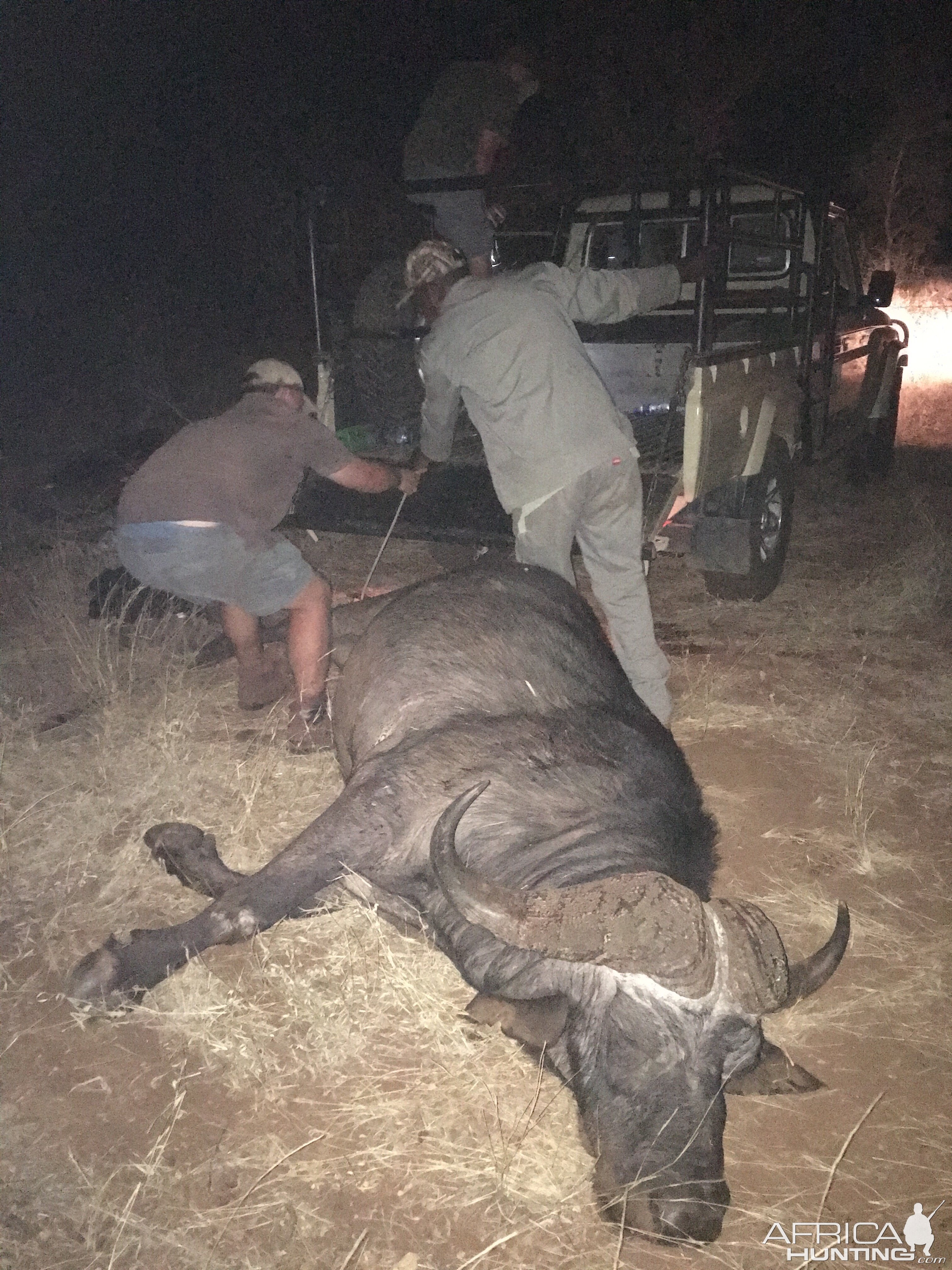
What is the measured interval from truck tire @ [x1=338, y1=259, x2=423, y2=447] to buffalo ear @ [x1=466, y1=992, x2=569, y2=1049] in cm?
442

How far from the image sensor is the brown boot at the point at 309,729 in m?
4.45

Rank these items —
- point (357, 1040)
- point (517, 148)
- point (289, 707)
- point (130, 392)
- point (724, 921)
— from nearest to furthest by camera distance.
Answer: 1. point (724, 921)
2. point (357, 1040)
3. point (289, 707)
4. point (130, 392)
5. point (517, 148)

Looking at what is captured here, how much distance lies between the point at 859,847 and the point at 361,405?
4228mm

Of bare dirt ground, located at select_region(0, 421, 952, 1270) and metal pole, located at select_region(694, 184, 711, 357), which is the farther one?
metal pole, located at select_region(694, 184, 711, 357)

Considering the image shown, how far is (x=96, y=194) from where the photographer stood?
15453mm

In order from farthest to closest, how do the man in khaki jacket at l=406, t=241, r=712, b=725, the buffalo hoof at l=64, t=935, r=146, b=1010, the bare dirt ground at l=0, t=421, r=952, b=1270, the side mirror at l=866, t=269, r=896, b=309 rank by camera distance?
the side mirror at l=866, t=269, r=896, b=309
the man in khaki jacket at l=406, t=241, r=712, b=725
the buffalo hoof at l=64, t=935, r=146, b=1010
the bare dirt ground at l=0, t=421, r=952, b=1270

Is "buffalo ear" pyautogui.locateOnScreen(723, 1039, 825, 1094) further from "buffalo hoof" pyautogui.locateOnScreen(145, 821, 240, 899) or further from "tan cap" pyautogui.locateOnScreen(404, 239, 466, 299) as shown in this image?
"tan cap" pyautogui.locateOnScreen(404, 239, 466, 299)

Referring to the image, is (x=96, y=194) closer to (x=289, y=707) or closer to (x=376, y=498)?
(x=376, y=498)

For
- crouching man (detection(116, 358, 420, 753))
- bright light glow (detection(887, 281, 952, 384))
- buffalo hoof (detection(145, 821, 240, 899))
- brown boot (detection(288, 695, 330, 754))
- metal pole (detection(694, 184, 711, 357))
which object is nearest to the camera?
buffalo hoof (detection(145, 821, 240, 899))

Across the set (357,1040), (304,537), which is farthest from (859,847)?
(304,537)

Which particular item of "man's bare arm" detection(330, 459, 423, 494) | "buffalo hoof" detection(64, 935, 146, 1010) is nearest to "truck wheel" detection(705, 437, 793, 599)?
"man's bare arm" detection(330, 459, 423, 494)

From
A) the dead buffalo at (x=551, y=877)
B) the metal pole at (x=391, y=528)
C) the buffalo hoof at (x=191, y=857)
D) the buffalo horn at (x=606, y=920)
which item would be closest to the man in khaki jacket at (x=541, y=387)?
the dead buffalo at (x=551, y=877)

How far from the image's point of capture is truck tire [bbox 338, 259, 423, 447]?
6.35m

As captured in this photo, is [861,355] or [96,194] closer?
[861,355]
